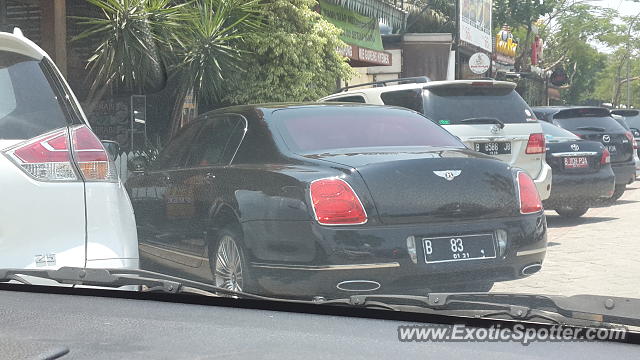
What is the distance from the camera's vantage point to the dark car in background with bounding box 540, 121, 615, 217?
28.0ft

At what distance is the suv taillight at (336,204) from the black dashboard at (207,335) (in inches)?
30.9

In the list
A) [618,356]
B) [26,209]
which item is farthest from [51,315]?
[618,356]

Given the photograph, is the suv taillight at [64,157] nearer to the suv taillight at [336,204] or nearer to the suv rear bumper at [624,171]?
the suv taillight at [336,204]

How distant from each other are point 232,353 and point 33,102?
182 cm

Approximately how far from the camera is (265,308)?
3.65m

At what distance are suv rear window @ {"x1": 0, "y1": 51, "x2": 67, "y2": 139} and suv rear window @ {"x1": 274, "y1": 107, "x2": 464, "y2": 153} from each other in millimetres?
1331

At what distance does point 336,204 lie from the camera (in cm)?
436

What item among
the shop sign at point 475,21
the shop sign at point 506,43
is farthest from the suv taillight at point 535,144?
the shop sign at point 506,43

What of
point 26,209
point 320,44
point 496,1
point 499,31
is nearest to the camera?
point 26,209

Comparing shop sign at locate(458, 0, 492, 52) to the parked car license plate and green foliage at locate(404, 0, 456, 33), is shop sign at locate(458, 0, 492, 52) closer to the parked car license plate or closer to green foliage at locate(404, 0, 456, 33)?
green foliage at locate(404, 0, 456, 33)

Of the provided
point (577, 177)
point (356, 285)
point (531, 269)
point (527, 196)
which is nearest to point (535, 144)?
point (577, 177)

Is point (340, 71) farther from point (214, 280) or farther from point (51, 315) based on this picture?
point (51, 315)

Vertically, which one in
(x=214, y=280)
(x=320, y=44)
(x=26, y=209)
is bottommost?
(x=214, y=280)

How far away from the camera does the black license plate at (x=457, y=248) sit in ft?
14.1
